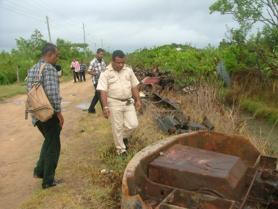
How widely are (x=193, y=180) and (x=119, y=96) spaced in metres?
3.24

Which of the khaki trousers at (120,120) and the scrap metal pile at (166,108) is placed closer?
the khaki trousers at (120,120)

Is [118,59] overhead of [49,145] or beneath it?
overhead

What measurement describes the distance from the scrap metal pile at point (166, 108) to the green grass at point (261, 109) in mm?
3613

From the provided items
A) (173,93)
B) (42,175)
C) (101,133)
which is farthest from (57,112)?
(173,93)

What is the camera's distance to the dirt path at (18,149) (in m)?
6.36

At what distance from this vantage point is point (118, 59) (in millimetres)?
6789

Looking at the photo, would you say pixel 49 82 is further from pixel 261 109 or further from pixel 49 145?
pixel 261 109

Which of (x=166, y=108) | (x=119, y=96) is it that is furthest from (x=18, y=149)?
(x=166, y=108)

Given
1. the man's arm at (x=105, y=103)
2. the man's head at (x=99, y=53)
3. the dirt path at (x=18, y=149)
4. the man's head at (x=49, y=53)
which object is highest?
the man's head at (x=49, y=53)

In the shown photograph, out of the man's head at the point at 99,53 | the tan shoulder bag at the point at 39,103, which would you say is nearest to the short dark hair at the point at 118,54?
the tan shoulder bag at the point at 39,103

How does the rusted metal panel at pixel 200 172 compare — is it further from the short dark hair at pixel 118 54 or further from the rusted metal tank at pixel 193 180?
the short dark hair at pixel 118 54

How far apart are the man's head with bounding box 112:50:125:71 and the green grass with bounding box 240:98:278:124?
946 cm

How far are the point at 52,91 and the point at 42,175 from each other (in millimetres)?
1402

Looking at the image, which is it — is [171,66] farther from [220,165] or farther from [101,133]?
[220,165]
